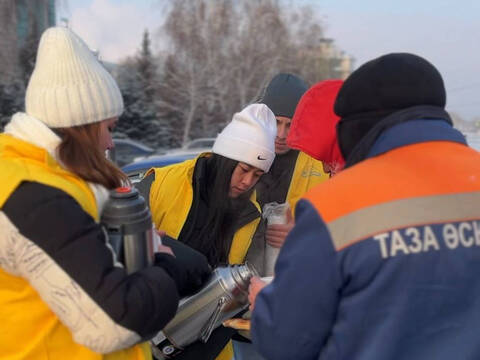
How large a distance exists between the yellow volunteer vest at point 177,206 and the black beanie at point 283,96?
1004 millimetres

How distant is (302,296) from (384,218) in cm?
27

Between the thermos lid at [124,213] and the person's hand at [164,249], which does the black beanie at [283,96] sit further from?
the thermos lid at [124,213]

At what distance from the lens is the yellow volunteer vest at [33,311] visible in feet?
3.99

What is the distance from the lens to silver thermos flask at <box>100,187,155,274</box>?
4.16 feet

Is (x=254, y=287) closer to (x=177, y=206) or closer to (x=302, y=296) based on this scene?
(x=302, y=296)

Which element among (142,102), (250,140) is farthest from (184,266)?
(142,102)

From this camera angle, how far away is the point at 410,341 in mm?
1167

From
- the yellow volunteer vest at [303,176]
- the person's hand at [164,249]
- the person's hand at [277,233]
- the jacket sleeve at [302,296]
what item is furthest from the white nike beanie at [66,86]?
the yellow volunteer vest at [303,176]

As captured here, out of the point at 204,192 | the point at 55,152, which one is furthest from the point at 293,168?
the point at 55,152

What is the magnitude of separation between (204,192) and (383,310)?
1.25 metres

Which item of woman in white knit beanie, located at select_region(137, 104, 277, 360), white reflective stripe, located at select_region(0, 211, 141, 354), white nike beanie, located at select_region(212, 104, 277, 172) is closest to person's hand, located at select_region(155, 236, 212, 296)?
white reflective stripe, located at select_region(0, 211, 141, 354)

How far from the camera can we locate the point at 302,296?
1.17 metres

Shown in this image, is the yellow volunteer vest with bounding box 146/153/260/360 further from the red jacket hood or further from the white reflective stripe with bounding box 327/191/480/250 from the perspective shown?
the white reflective stripe with bounding box 327/191/480/250

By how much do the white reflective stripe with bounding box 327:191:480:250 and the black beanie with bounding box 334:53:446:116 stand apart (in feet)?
0.86
